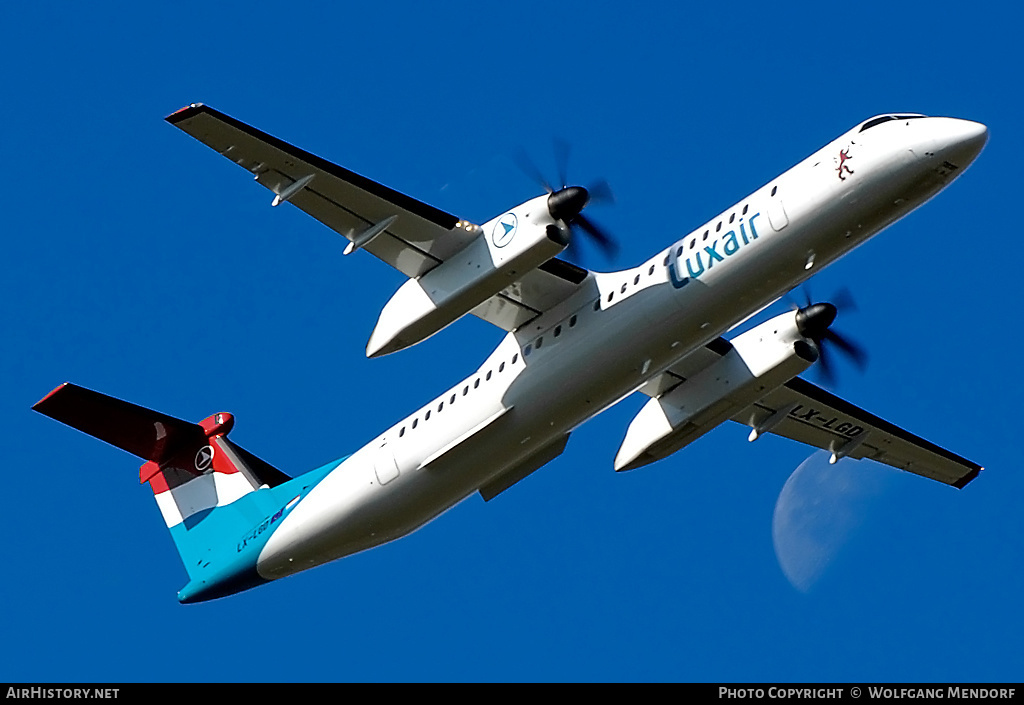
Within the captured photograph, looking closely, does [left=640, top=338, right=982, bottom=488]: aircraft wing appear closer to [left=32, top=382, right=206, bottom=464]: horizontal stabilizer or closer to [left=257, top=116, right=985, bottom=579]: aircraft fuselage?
[left=257, top=116, right=985, bottom=579]: aircraft fuselage

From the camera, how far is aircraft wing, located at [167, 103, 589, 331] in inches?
831

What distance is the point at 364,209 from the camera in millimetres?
22000

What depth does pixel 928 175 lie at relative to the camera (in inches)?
807

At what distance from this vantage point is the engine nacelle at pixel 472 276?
21.0 meters

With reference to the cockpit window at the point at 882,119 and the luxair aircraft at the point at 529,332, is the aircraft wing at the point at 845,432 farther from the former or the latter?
the cockpit window at the point at 882,119

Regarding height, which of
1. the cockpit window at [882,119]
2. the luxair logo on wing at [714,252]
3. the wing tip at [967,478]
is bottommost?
the wing tip at [967,478]

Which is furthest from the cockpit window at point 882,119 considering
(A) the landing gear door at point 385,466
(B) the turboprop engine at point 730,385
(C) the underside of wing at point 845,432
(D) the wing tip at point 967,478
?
(D) the wing tip at point 967,478

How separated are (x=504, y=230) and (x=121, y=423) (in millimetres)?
7725

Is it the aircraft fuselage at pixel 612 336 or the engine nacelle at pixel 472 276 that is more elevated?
the engine nacelle at pixel 472 276

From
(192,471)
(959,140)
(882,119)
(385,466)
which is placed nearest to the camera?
(959,140)

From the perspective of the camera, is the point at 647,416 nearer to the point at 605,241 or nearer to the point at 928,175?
the point at 605,241

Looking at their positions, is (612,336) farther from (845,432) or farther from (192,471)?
(192,471)

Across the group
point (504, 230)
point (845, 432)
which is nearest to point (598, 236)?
point (504, 230)
